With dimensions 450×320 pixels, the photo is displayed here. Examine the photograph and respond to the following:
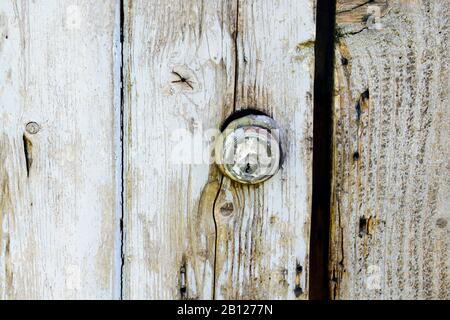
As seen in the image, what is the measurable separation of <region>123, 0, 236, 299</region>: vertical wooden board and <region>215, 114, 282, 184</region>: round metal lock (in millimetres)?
33

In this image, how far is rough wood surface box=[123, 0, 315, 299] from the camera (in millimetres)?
897

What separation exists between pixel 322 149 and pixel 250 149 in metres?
0.15

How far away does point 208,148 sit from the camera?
903mm

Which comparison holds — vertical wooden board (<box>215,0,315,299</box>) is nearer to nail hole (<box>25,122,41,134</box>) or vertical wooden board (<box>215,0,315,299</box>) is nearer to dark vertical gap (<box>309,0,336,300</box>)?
dark vertical gap (<box>309,0,336,300</box>)

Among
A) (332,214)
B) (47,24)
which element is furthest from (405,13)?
(47,24)

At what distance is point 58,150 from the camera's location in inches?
36.4

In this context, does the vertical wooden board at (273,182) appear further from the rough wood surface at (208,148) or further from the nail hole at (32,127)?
the nail hole at (32,127)

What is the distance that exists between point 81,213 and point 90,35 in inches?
11.4

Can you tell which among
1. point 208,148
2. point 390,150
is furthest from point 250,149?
point 390,150

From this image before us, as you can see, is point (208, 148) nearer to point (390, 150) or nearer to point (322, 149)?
point (322, 149)

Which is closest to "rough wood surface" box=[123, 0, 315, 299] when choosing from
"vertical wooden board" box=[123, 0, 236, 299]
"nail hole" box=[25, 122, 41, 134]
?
"vertical wooden board" box=[123, 0, 236, 299]

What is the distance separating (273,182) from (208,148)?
0.12 meters

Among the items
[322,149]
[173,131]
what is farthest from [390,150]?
[173,131]
